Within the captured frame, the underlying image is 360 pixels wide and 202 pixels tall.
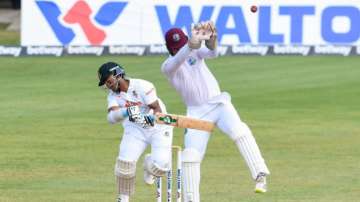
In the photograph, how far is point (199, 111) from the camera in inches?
498

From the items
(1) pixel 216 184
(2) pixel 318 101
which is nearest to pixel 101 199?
(1) pixel 216 184

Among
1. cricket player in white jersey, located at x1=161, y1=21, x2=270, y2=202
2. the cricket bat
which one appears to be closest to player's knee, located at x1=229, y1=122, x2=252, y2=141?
cricket player in white jersey, located at x1=161, y1=21, x2=270, y2=202

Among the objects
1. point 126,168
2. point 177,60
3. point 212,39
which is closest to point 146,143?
point 126,168

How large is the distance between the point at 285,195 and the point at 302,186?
2.53 ft

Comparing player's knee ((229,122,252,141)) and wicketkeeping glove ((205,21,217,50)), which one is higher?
wicketkeeping glove ((205,21,217,50))

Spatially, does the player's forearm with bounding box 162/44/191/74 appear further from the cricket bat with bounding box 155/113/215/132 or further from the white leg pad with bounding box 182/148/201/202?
the white leg pad with bounding box 182/148/201/202

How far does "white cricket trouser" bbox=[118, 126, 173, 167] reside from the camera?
12656mm

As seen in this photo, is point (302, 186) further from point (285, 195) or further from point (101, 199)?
point (101, 199)

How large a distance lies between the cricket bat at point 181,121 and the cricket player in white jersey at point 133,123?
12cm

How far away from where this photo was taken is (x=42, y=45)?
33031 millimetres

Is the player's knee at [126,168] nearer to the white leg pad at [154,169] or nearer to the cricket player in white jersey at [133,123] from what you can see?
the cricket player in white jersey at [133,123]

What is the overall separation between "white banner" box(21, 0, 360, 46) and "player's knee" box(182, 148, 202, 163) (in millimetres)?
20229

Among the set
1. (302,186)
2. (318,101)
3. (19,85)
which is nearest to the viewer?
(302,186)

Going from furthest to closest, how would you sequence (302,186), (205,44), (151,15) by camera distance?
(151,15)
(302,186)
(205,44)
